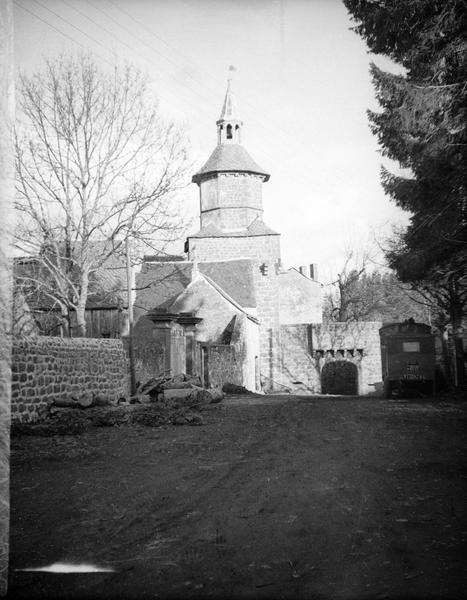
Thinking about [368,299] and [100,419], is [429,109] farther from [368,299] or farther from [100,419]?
[368,299]

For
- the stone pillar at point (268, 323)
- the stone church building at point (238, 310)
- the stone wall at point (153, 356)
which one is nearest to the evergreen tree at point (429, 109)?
the stone wall at point (153, 356)

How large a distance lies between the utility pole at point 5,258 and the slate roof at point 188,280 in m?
28.2

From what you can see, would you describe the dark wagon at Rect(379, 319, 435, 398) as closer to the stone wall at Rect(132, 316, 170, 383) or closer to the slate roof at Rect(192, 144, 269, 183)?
the stone wall at Rect(132, 316, 170, 383)

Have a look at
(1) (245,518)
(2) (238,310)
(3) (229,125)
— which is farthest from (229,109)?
(1) (245,518)

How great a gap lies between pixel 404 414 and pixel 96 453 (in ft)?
24.7

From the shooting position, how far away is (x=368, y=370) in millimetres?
34875

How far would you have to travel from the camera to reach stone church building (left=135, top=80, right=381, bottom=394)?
21619 millimetres

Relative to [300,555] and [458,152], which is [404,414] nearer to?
[458,152]

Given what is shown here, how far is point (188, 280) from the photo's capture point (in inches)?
1341

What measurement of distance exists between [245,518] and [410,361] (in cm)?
1691

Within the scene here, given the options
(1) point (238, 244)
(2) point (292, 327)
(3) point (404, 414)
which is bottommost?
(3) point (404, 414)

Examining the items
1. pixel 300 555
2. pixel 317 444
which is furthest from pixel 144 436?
pixel 300 555

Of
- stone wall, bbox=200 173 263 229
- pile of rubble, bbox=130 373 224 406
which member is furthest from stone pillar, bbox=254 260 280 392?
pile of rubble, bbox=130 373 224 406

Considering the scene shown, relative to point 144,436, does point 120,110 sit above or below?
above
